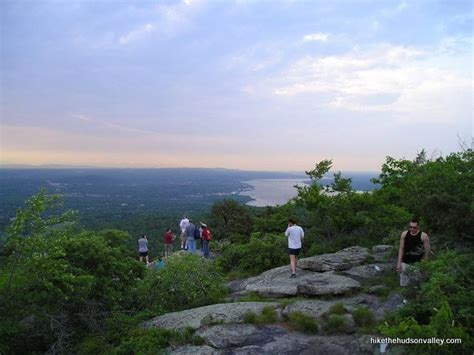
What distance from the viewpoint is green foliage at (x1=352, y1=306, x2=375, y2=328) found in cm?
708

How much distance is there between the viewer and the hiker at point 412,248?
7.58 metres

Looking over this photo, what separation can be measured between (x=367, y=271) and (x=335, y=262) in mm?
1290

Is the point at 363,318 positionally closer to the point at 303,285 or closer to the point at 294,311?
the point at 294,311

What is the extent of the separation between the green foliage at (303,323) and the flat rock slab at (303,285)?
1.65m

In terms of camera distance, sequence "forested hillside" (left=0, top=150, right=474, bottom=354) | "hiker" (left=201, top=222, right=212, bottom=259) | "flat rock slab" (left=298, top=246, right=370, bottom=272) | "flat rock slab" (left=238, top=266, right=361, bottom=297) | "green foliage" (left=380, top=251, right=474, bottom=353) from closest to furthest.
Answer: "green foliage" (left=380, top=251, right=474, bottom=353) < "forested hillside" (left=0, top=150, right=474, bottom=354) < "flat rock slab" (left=238, top=266, right=361, bottom=297) < "flat rock slab" (left=298, top=246, right=370, bottom=272) < "hiker" (left=201, top=222, right=212, bottom=259)

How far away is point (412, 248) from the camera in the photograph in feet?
25.6

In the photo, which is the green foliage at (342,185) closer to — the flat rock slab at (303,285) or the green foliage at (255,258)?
the green foliage at (255,258)

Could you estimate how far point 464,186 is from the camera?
9.70 meters

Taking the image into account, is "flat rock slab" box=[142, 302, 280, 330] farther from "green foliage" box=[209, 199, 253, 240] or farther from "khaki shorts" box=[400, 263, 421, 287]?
"green foliage" box=[209, 199, 253, 240]

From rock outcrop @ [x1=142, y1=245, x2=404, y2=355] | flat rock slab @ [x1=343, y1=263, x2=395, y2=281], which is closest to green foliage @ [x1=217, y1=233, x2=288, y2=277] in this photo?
rock outcrop @ [x1=142, y1=245, x2=404, y2=355]

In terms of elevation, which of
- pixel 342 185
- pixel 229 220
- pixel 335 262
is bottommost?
pixel 229 220

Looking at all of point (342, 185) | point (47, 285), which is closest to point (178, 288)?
point (47, 285)

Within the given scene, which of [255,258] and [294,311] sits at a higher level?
[294,311]

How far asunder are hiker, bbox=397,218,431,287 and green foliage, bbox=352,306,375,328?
1.02 m
